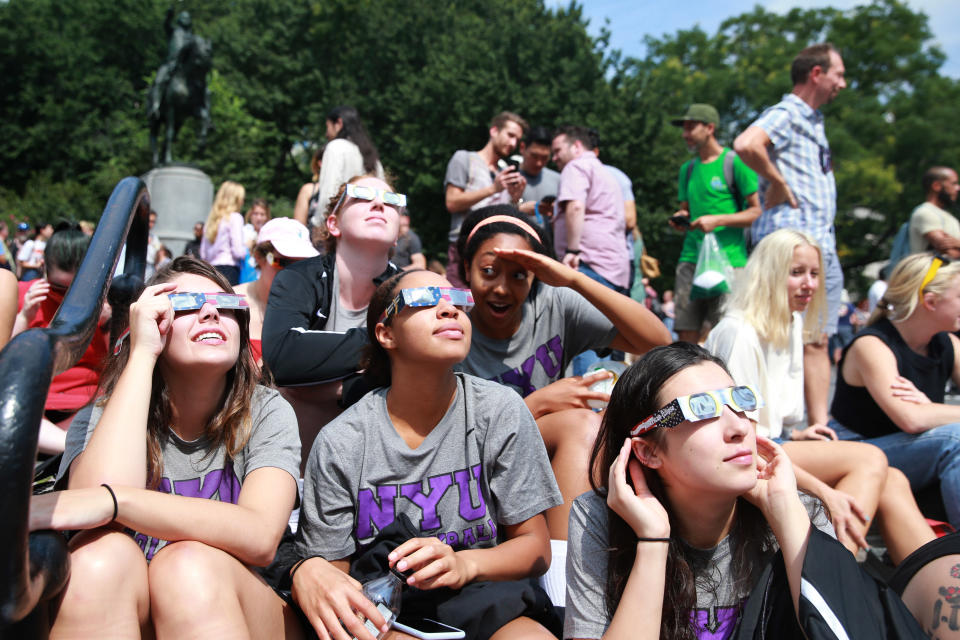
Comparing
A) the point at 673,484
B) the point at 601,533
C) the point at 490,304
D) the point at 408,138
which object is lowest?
the point at 601,533

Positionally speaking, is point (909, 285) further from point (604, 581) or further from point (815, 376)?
point (604, 581)

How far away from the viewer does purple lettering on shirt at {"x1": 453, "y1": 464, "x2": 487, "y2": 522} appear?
2605mm

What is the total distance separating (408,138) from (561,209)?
73.2 ft

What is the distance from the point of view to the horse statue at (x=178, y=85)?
1870 cm

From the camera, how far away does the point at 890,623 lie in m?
2.01

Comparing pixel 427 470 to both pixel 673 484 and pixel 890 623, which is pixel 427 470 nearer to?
pixel 673 484

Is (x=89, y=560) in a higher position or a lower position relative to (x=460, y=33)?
lower

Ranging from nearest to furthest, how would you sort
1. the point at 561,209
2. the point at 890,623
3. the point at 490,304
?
1. the point at 890,623
2. the point at 490,304
3. the point at 561,209

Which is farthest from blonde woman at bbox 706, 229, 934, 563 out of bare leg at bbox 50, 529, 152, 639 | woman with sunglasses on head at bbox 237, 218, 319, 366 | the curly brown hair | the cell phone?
bare leg at bbox 50, 529, 152, 639

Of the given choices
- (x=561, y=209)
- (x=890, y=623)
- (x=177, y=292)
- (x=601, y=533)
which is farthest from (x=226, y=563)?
(x=561, y=209)

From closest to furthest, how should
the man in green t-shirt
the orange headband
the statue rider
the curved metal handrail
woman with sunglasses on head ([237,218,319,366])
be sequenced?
1. the curved metal handrail
2. the orange headband
3. woman with sunglasses on head ([237,218,319,366])
4. the man in green t-shirt
5. the statue rider

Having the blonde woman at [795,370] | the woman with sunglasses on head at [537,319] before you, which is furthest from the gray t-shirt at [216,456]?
the blonde woman at [795,370]

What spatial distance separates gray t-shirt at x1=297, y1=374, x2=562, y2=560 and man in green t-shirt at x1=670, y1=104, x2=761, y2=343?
3.44 meters

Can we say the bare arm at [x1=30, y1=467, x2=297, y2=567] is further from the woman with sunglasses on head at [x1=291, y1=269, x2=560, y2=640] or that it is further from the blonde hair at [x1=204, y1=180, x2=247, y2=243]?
the blonde hair at [x1=204, y1=180, x2=247, y2=243]
